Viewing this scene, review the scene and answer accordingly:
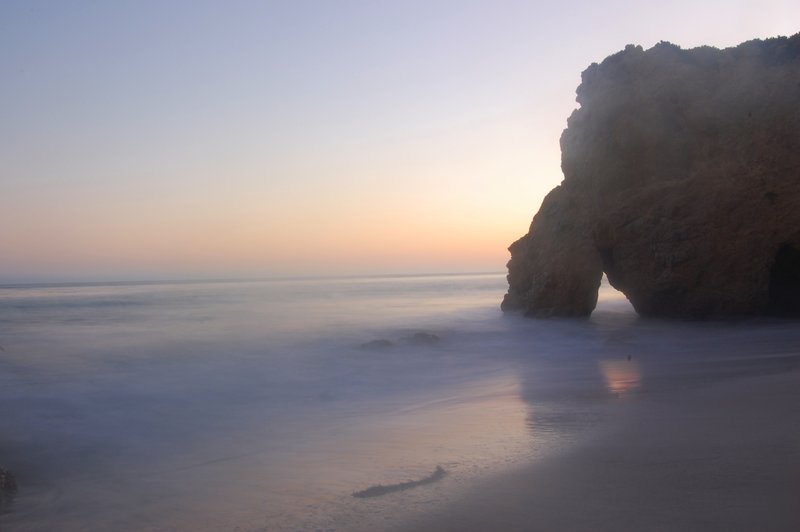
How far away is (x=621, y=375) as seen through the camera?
8375 mm

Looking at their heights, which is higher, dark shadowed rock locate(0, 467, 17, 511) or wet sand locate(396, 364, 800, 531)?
wet sand locate(396, 364, 800, 531)

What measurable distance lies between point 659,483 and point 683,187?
39.8 ft

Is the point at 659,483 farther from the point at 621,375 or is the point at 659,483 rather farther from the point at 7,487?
the point at 621,375

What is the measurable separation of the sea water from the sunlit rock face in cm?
103

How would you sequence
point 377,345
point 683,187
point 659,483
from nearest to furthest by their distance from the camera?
point 659,483
point 377,345
point 683,187

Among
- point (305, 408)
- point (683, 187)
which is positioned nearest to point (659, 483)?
point (305, 408)

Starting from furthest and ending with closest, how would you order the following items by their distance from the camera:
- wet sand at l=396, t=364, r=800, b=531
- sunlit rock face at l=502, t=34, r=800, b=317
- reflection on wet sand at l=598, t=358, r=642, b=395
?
sunlit rock face at l=502, t=34, r=800, b=317 < reflection on wet sand at l=598, t=358, r=642, b=395 < wet sand at l=396, t=364, r=800, b=531

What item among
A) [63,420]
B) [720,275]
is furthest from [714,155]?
[63,420]

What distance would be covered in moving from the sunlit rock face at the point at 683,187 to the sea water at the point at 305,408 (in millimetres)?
1028

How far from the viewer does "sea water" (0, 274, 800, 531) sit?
411cm

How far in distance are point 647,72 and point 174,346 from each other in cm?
1227

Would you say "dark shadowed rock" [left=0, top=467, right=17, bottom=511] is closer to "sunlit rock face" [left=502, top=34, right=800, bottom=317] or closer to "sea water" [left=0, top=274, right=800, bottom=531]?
"sea water" [left=0, top=274, right=800, bottom=531]

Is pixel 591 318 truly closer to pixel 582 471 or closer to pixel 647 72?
pixel 647 72

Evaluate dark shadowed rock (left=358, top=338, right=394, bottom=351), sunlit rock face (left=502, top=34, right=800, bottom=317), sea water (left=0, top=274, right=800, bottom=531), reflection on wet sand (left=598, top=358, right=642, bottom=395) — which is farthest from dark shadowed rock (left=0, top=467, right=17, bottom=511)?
sunlit rock face (left=502, top=34, right=800, bottom=317)
